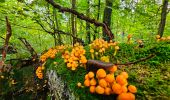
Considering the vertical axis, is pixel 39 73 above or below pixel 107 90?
below

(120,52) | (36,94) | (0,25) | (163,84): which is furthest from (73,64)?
(0,25)

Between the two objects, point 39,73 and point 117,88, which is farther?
point 39,73

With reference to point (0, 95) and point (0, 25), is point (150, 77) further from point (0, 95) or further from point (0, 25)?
point (0, 25)

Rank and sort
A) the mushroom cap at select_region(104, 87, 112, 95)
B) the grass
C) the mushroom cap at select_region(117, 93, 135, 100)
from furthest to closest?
the grass, the mushroom cap at select_region(104, 87, 112, 95), the mushroom cap at select_region(117, 93, 135, 100)

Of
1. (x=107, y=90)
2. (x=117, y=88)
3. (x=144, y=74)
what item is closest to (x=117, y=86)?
(x=117, y=88)

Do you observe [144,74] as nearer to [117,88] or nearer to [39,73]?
[117,88]

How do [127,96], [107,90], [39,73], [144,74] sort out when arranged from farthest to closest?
[39,73] → [144,74] → [107,90] → [127,96]

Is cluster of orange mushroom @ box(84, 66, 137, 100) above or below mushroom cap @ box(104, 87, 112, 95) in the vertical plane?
above

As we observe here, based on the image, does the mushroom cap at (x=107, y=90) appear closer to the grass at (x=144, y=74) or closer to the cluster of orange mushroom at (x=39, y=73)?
the grass at (x=144, y=74)

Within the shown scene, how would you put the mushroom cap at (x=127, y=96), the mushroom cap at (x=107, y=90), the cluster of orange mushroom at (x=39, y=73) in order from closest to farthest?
the mushroom cap at (x=127, y=96) → the mushroom cap at (x=107, y=90) → the cluster of orange mushroom at (x=39, y=73)

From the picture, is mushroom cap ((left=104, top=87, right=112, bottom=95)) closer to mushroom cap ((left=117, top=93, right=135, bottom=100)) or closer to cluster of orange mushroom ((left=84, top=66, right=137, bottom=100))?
cluster of orange mushroom ((left=84, top=66, right=137, bottom=100))

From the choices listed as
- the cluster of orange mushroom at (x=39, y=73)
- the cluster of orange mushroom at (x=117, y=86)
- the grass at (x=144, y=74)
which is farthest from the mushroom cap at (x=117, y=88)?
the cluster of orange mushroom at (x=39, y=73)

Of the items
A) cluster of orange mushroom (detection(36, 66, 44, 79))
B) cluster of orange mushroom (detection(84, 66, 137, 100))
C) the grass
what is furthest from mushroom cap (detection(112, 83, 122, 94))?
cluster of orange mushroom (detection(36, 66, 44, 79))

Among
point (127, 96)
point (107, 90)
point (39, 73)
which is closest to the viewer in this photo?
point (127, 96)
